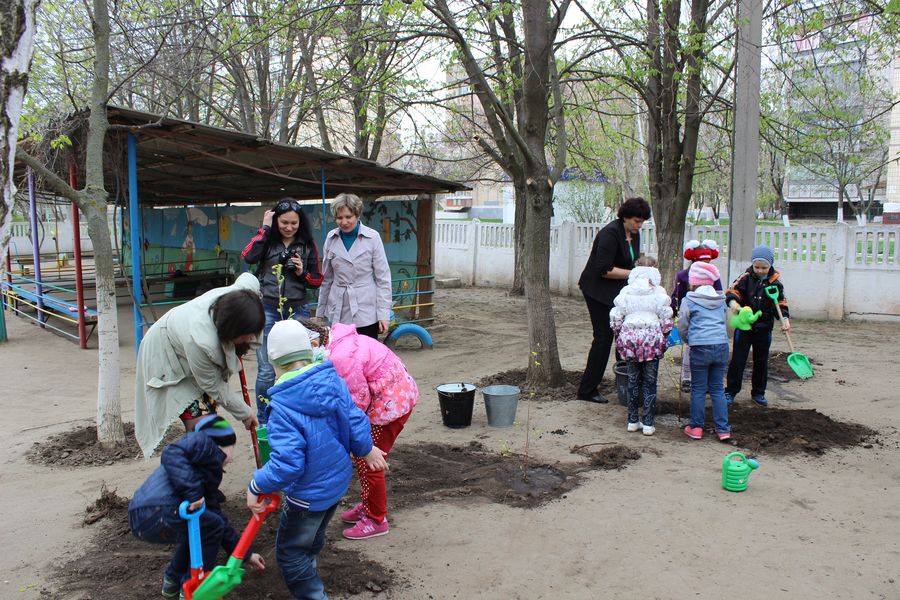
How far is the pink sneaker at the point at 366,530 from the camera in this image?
351 centimetres

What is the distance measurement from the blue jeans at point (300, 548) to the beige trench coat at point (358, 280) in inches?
95.9

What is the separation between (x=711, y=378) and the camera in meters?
5.12

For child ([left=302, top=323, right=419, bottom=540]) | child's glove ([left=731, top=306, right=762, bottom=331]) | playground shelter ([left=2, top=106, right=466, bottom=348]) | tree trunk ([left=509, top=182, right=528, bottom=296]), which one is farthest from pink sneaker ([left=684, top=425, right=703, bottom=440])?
tree trunk ([left=509, top=182, right=528, bottom=296])

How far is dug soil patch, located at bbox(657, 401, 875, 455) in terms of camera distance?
194 inches

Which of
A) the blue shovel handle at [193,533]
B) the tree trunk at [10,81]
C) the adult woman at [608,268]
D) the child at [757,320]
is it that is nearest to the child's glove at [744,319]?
the child at [757,320]

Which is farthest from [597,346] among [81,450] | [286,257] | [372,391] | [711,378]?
[81,450]

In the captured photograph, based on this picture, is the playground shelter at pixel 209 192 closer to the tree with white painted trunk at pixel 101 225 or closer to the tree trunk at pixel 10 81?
the tree with white painted trunk at pixel 101 225

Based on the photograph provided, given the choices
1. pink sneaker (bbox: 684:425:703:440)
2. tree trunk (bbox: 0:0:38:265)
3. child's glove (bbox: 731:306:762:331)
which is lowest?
pink sneaker (bbox: 684:425:703:440)

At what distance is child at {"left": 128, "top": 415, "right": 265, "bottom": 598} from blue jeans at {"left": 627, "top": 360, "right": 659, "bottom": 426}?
3486 millimetres

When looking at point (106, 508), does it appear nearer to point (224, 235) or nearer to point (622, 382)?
point (622, 382)

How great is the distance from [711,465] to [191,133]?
5936 millimetres

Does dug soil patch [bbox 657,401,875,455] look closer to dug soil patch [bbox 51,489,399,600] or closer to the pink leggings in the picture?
the pink leggings

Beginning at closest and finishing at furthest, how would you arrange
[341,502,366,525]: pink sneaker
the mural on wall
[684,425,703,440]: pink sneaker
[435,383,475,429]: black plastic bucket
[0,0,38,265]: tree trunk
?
[0,0,38,265]: tree trunk
[341,502,366,525]: pink sneaker
[684,425,703,440]: pink sneaker
[435,383,475,429]: black plastic bucket
the mural on wall

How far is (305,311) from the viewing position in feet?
17.5
